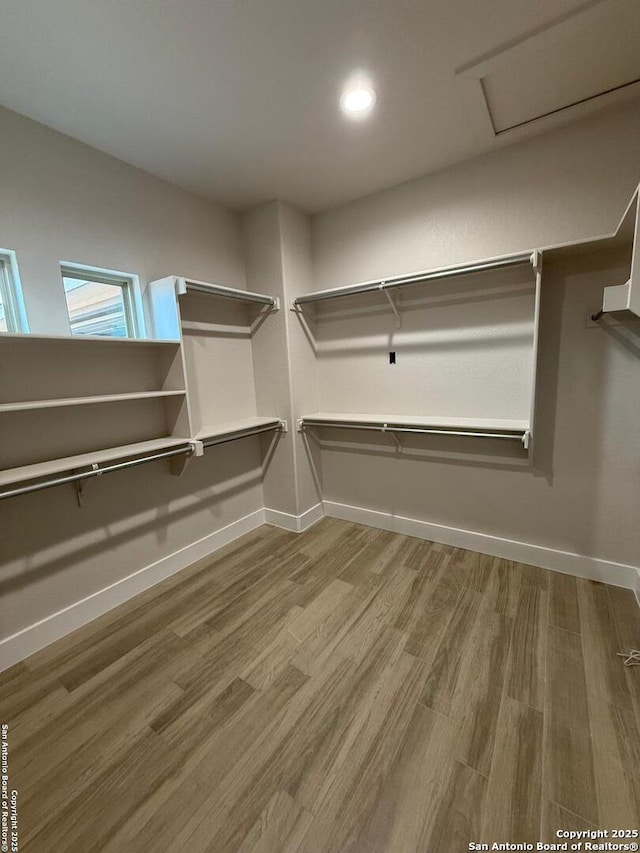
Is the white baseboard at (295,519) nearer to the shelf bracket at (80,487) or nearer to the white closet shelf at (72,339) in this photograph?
the shelf bracket at (80,487)

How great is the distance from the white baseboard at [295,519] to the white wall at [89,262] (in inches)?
22.8

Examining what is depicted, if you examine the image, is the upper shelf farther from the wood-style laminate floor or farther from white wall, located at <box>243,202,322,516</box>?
the wood-style laminate floor

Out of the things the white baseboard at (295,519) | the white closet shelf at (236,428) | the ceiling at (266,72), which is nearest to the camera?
the ceiling at (266,72)

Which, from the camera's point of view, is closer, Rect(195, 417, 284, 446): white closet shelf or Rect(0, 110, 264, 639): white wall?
Rect(0, 110, 264, 639): white wall

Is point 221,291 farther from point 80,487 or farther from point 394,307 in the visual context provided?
point 80,487

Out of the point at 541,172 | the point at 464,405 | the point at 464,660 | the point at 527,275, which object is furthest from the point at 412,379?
the point at 464,660

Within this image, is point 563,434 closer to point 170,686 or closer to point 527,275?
A: point 527,275

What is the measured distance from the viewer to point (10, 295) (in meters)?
1.77

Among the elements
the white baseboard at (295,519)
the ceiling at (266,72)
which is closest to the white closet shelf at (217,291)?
the ceiling at (266,72)

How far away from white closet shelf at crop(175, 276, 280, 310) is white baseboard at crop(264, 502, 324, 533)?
1774mm

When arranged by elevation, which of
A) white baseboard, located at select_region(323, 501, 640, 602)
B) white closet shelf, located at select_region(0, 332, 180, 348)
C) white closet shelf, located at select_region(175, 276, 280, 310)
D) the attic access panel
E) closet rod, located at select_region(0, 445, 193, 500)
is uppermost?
the attic access panel

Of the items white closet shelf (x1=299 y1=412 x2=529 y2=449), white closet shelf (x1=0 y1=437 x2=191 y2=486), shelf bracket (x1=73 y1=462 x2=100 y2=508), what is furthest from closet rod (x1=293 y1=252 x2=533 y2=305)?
shelf bracket (x1=73 y1=462 x2=100 y2=508)

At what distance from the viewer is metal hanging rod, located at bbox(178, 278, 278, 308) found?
217 cm

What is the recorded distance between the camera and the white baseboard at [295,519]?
3.07m
